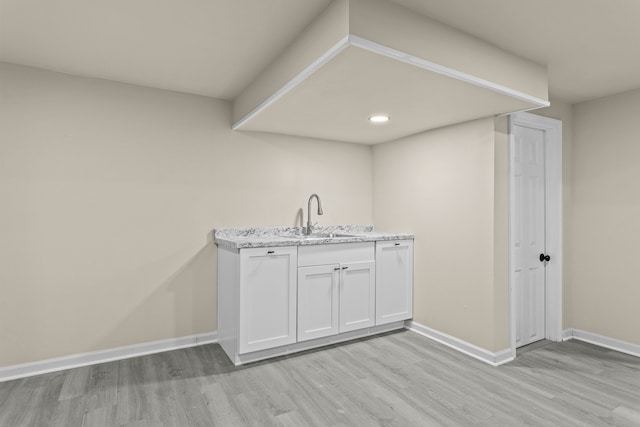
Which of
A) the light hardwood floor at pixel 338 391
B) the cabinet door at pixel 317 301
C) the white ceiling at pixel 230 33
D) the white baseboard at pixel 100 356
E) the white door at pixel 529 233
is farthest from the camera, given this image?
the white door at pixel 529 233

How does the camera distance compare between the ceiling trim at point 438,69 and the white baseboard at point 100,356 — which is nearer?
the ceiling trim at point 438,69

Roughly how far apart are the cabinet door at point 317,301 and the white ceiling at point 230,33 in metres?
1.68

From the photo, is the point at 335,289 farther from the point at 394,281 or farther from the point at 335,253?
the point at 394,281

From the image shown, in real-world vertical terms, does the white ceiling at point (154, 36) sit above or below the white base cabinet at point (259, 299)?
above

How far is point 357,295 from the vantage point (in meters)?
3.33

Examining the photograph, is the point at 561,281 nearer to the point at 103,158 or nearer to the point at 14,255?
the point at 103,158

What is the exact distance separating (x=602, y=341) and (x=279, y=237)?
3.10 metres

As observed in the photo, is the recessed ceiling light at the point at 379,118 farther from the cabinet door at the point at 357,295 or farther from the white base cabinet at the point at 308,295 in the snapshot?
the cabinet door at the point at 357,295

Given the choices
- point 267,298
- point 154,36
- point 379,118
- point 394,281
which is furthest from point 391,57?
point 394,281

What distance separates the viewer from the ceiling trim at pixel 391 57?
1.68 meters

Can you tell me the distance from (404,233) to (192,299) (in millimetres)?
2160

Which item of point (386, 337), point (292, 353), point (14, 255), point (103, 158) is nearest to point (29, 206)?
point (14, 255)

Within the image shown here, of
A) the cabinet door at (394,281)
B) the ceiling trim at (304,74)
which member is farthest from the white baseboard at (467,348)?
the ceiling trim at (304,74)

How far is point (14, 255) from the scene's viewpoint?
8.45ft
